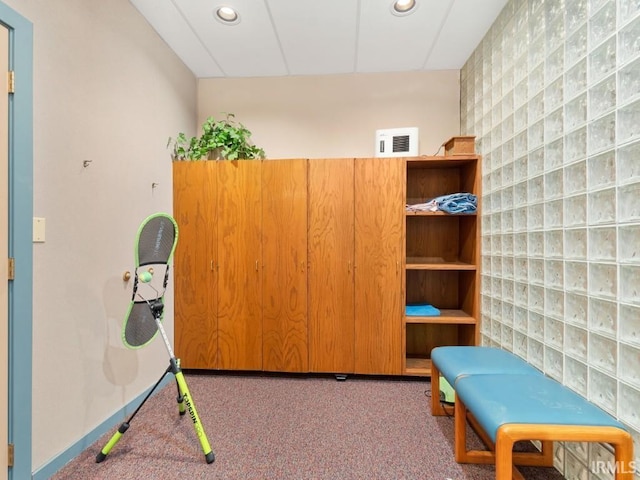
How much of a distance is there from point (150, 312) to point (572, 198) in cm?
221

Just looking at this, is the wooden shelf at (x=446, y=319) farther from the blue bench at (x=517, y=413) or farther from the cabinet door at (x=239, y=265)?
the cabinet door at (x=239, y=265)

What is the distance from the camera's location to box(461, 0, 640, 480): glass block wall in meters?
1.10

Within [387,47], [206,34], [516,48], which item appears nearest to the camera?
[516,48]

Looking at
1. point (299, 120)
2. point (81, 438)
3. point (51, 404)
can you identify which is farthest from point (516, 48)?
point (81, 438)

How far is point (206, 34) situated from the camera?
2229mm

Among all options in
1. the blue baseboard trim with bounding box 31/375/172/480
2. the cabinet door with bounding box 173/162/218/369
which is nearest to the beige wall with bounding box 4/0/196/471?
the blue baseboard trim with bounding box 31/375/172/480

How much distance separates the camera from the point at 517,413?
1.08 metres

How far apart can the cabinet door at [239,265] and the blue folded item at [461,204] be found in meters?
1.56

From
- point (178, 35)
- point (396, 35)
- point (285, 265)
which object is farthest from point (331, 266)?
point (178, 35)

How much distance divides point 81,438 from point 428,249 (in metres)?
2.80

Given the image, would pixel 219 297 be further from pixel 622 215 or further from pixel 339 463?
pixel 622 215

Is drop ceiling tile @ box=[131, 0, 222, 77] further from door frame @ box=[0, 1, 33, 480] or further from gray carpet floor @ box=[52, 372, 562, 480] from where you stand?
gray carpet floor @ box=[52, 372, 562, 480]

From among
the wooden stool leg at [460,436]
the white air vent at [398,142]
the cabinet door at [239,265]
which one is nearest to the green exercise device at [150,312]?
the cabinet door at [239,265]

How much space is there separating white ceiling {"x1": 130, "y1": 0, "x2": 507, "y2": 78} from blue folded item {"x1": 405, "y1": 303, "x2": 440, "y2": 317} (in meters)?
2.19
